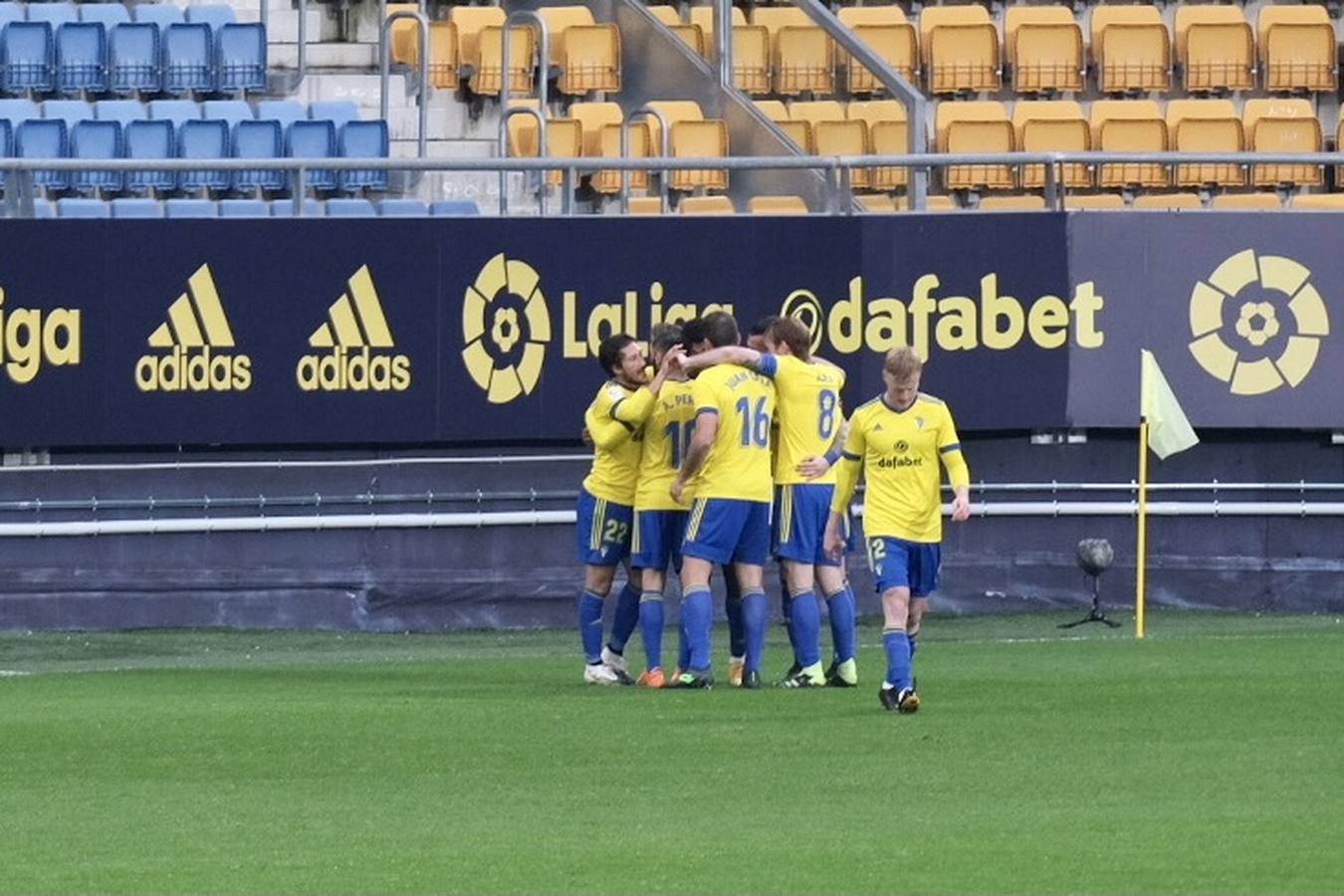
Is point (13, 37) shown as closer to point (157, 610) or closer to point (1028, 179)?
point (157, 610)

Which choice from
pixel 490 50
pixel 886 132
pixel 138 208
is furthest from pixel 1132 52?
pixel 138 208

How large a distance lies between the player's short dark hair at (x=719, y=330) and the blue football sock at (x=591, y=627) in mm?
1811

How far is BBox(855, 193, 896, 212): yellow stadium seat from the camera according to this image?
68.7ft

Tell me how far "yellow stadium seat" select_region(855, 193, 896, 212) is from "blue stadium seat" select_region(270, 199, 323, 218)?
12.7ft

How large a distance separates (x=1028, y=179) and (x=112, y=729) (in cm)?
987

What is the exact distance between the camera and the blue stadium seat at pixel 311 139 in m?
22.3

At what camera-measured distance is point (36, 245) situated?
20.4 m

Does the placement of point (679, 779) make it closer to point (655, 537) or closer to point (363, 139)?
point (655, 537)

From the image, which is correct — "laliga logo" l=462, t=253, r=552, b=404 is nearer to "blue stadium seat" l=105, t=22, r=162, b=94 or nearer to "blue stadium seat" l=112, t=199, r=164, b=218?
"blue stadium seat" l=112, t=199, r=164, b=218

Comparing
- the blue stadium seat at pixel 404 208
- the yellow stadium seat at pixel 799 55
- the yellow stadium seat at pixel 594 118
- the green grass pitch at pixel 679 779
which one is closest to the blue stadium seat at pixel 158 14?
the yellow stadium seat at pixel 594 118

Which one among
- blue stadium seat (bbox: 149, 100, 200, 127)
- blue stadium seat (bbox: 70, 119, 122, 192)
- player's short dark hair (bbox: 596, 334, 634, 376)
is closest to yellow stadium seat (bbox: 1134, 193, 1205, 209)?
player's short dark hair (bbox: 596, 334, 634, 376)

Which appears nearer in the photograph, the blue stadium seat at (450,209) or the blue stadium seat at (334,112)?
the blue stadium seat at (450,209)

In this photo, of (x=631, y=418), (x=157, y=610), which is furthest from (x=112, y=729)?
(x=157, y=610)

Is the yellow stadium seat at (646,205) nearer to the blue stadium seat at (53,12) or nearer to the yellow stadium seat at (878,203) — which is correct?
the yellow stadium seat at (878,203)
